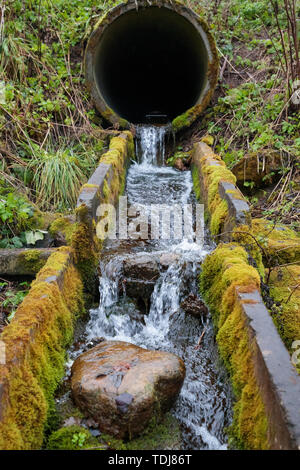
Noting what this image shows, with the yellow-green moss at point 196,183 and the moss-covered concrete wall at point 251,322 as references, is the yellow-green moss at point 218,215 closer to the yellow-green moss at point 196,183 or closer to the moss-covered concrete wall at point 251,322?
the moss-covered concrete wall at point 251,322

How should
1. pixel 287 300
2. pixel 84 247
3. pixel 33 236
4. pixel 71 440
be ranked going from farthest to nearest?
pixel 33 236
pixel 84 247
pixel 287 300
pixel 71 440

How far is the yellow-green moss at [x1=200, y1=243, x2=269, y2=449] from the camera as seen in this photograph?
2.29 meters

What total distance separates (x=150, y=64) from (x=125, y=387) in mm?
10599

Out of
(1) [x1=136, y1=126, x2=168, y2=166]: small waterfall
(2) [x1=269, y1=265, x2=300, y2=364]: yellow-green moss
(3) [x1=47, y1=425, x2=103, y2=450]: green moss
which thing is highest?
(1) [x1=136, y1=126, x2=168, y2=166]: small waterfall

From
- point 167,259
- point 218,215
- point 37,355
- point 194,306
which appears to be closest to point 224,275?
point 194,306

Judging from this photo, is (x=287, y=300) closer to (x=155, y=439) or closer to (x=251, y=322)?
(x=251, y=322)

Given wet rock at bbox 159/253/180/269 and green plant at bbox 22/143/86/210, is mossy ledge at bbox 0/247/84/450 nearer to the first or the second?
wet rock at bbox 159/253/180/269

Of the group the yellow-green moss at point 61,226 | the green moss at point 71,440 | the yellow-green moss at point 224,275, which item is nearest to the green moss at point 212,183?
the yellow-green moss at point 224,275

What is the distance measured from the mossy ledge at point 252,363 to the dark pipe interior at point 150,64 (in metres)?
6.33

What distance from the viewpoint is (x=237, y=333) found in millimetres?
2795

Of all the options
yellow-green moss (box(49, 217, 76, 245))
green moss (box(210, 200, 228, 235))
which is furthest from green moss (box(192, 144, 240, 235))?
yellow-green moss (box(49, 217, 76, 245))

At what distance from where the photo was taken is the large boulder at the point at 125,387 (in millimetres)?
2492

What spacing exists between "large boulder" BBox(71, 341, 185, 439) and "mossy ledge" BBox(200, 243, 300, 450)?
49cm

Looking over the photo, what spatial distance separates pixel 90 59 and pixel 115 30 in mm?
1054
